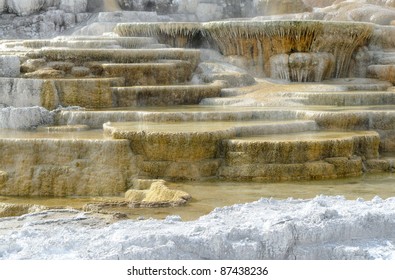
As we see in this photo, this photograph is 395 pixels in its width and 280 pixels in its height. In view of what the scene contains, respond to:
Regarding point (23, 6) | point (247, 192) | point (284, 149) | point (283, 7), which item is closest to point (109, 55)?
point (284, 149)

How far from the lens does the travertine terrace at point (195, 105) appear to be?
10289mm

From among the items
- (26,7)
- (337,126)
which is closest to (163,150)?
(337,126)

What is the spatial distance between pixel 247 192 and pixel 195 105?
15.0ft

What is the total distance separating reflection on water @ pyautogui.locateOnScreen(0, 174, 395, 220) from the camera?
8.34 metres

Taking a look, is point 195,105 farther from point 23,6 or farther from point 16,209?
point 23,6

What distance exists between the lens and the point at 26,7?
2109 cm

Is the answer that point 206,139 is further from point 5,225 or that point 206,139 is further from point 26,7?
point 26,7

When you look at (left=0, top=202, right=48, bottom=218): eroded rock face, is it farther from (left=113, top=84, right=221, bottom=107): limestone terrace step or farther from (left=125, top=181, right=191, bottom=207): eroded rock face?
(left=113, top=84, right=221, bottom=107): limestone terrace step

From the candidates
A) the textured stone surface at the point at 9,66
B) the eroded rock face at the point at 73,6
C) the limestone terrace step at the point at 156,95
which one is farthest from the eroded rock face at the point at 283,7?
the textured stone surface at the point at 9,66

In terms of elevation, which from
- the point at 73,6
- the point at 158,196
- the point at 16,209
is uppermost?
the point at 73,6

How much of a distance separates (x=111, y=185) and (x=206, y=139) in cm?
135

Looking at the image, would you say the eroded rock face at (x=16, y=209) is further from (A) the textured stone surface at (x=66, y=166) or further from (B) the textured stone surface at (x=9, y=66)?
(B) the textured stone surface at (x=9, y=66)

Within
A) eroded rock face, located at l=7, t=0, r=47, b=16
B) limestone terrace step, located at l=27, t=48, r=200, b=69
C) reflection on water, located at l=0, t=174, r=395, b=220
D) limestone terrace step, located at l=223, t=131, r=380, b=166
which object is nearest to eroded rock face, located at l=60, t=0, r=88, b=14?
eroded rock face, located at l=7, t=0, r=47, b=16

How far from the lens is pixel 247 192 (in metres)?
9.30
